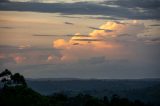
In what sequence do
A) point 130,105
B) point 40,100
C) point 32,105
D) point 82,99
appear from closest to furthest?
1. point 32,105
2. point 40,100
3. point 130,105
4. point 82,99

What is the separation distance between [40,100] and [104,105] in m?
22.6

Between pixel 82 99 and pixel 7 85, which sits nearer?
pixel 7 85

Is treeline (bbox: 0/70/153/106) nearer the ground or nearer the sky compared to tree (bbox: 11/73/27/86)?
nearer the ground

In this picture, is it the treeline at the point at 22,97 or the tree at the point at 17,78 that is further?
the tree at the point at 17,78

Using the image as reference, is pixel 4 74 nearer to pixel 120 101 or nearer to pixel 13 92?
pixel 13 92

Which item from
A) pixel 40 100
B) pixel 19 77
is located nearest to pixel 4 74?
pixel 19 77

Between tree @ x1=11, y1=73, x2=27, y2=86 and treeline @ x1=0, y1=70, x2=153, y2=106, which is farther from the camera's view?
tree @ x1=11, y1=73, x2=27, y2=86

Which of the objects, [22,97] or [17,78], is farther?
[17,78]

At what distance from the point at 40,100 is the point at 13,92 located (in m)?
8.38

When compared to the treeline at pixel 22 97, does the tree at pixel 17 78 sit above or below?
above

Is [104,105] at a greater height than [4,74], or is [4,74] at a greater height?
[4,74]

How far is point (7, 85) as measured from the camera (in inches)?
5310

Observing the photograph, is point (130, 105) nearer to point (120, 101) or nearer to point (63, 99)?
point (120, 101)

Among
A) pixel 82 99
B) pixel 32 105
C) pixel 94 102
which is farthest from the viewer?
pixel 82 99
